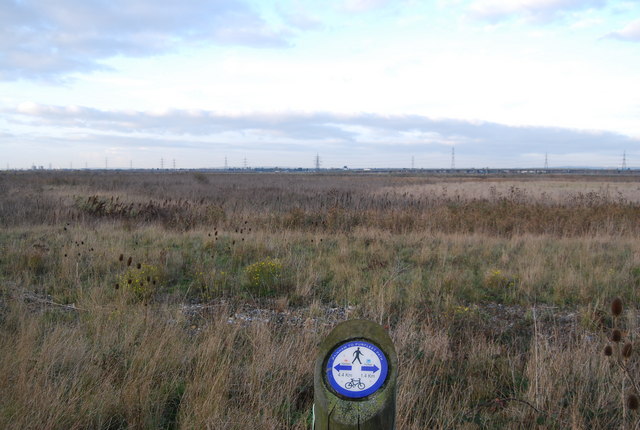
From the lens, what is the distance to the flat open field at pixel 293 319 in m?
3.07

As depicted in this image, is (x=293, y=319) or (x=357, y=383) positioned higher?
(x=357, y=383)

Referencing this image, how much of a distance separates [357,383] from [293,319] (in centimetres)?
366

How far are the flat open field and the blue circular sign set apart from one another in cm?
139

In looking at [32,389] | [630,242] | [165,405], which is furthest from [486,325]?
[630,242]

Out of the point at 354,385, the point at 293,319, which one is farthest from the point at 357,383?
the point at 293,319

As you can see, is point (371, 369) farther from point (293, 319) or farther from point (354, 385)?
point (293, 319)

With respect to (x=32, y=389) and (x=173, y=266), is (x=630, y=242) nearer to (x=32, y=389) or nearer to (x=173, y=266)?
(x=173, y=266)

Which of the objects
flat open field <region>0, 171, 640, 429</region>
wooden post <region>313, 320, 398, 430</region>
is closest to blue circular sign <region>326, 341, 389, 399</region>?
wooden post <region>313, 320, 398, 430</region>

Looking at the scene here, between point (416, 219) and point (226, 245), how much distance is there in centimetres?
526

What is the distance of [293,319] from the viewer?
5207 millimetres

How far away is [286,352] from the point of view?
147 inches

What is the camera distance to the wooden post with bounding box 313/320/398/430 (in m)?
1.61

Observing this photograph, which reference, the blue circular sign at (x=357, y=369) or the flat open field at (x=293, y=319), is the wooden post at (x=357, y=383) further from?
the flat open field at (x=293, y=319)

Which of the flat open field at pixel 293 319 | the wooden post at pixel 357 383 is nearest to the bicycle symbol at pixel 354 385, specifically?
the wooden post at pixel 357 383
